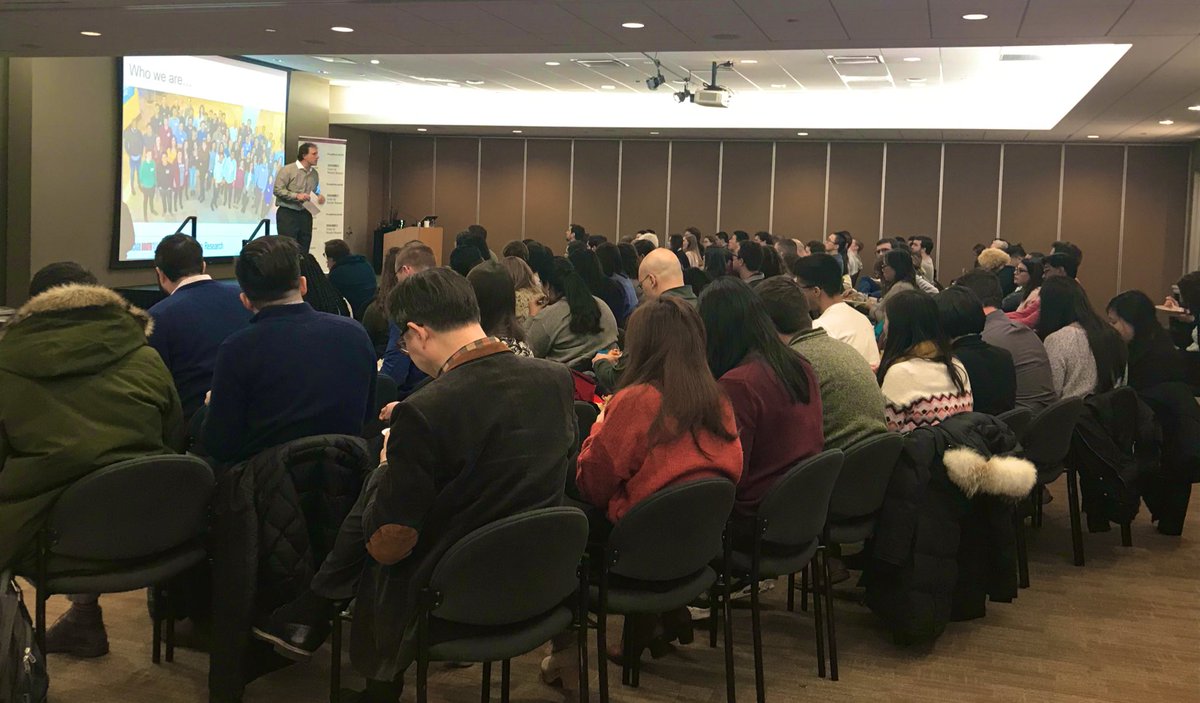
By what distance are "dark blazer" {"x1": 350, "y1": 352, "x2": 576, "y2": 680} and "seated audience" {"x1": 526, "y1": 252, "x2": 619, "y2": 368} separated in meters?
2.75

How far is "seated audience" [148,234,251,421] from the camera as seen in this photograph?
407 centimetres

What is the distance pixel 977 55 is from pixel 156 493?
9.48m

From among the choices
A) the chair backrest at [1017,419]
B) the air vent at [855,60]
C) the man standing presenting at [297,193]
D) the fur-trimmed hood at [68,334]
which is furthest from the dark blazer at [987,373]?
the man standing presenting at [297,193]

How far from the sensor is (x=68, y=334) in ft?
10.7

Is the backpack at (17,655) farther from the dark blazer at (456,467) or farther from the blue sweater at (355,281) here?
the blue sweater at (355,281)

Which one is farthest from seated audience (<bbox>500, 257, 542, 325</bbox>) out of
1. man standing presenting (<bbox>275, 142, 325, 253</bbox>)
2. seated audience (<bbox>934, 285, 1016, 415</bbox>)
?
man standing presenting (<bbox>275, 142, 325, 253</bbox>)

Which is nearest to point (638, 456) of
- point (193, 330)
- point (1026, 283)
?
point (193, 330)

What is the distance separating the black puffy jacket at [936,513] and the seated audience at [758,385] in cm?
63

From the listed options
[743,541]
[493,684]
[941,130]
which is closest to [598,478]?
[743,541]

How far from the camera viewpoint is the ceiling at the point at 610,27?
6527 millimetres

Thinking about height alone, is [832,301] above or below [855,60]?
below

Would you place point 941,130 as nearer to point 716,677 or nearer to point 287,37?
point 287,37

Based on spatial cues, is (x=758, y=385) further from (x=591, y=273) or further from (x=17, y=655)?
(x=591, y=273)

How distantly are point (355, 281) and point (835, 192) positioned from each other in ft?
38.7
